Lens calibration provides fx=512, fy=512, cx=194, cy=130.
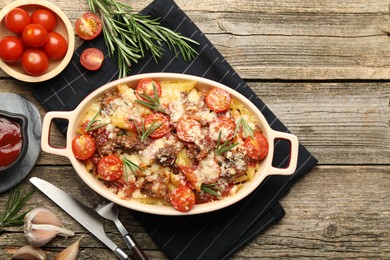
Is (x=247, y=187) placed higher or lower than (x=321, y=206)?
higher

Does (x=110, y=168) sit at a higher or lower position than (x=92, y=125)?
lower

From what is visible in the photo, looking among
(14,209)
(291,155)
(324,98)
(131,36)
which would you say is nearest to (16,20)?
(131,36)

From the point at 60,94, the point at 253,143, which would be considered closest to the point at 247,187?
the point at 253,143

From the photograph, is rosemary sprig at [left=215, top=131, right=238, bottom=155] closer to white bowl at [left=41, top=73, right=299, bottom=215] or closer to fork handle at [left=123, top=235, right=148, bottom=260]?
white bowl at [left=41, top=73, right=299, bottom=215]

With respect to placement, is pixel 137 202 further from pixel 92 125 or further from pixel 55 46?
pixel 55 46

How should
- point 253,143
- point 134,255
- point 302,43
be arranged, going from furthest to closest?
point 302,43 < point 134,255 < point 253,143

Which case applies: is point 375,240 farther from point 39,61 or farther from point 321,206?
point 39,61
